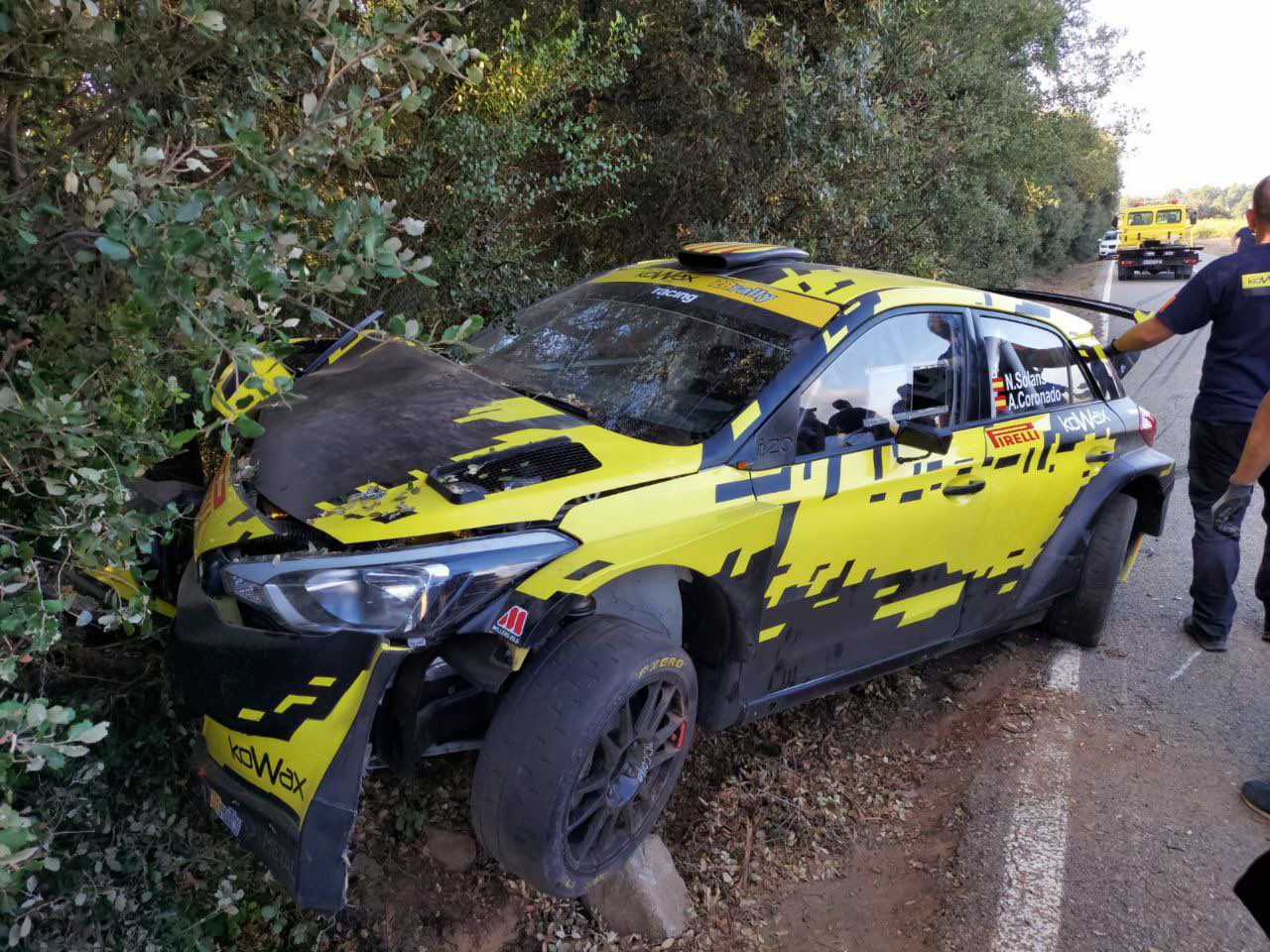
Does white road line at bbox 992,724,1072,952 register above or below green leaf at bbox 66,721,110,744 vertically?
below

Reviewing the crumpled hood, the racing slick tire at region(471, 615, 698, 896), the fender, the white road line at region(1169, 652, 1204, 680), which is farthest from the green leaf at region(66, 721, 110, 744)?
the white road line at region(1169, 652, 1204, 680)

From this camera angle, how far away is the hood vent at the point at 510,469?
252 cm

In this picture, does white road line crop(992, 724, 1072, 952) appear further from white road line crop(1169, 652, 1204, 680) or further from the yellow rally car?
white road line crop(1169, 652, 1204, 680)

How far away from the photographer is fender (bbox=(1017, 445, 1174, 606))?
14.1 feet

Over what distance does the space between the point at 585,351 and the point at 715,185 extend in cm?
374

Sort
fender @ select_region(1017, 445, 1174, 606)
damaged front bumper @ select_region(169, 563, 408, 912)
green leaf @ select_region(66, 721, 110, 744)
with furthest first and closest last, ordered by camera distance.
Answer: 1. fender @ select_region(1017, 445, 1174, 606)
2. damaged front bumper @ select_region(169, 563, 408, 912)
3. green leaf @ select_region(66, 721, 110, 744)

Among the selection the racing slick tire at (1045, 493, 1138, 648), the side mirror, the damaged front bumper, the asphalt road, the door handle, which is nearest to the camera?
the damaged front bumper

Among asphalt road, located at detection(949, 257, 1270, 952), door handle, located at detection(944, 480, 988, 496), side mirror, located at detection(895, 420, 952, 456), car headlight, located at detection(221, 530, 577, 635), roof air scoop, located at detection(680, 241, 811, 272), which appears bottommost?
asphalt road, located at detection(949, 257, 1270, 952)

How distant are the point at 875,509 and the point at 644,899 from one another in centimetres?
150

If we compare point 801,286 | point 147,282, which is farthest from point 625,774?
point 801,286

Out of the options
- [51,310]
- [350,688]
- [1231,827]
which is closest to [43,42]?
[51,310]

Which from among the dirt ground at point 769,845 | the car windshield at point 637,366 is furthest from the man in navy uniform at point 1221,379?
the car windshield at point 637,366

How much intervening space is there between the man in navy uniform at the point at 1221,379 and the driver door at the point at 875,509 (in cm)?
174

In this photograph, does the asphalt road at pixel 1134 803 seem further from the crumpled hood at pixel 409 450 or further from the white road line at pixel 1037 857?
the crumpled hood at pixel 409 450
